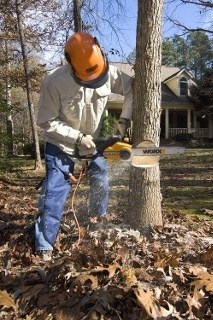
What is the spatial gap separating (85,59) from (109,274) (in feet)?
5.89

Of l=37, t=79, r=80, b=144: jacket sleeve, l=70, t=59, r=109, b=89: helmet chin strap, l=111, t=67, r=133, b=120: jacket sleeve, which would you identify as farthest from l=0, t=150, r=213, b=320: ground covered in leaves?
l=70, t=59, r=109, b=89: helmet chin strap

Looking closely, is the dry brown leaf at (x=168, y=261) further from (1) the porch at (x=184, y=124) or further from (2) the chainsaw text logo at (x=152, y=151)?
(1) the porch at (x=184, y=124)

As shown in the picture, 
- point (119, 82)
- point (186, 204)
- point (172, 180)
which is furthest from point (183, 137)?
point (119, 82)

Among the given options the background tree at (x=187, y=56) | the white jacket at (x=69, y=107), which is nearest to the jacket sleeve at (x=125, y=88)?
the white jacket at (x=69, y=107)

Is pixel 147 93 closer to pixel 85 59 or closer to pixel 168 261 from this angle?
pixel 85 59

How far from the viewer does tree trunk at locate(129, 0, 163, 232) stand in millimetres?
3900

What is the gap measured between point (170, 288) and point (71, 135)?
1.60 meters

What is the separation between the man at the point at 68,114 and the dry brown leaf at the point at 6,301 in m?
0.74

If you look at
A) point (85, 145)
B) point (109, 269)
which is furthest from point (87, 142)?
point (109, 269)

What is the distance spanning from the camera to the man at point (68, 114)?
359 cm

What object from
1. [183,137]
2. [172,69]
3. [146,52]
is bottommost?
[183,137]

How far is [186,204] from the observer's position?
6.85 metres

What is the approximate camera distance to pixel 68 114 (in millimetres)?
3818

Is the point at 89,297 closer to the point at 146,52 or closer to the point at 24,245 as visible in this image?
the point at 24,245
